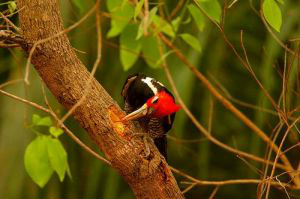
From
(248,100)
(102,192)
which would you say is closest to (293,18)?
(248,100)

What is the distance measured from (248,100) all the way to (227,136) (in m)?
0.24

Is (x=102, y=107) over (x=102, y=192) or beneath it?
over

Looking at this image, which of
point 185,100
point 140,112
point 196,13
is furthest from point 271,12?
point 185,100

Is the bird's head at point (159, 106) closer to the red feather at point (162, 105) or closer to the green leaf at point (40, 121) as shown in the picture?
the red feather at point (162, 105)

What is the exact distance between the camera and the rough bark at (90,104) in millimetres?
1364

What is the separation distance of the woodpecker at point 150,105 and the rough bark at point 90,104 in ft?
0.80

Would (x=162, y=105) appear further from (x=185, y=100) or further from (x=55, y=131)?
(x=185, y=100)

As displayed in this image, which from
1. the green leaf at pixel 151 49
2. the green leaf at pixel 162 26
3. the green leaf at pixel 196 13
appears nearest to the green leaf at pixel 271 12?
the green leaf at pixel 196 13

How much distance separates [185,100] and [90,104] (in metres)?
1.26

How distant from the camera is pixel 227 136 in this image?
3.37 m

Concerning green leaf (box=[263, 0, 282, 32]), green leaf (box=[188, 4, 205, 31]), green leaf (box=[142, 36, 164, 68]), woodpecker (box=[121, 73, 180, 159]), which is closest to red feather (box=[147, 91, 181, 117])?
woodpecker (box=[121, 73, 180, 159])

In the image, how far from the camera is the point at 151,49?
76.0 inches

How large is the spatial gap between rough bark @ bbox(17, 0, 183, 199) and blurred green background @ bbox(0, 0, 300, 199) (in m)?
0.53

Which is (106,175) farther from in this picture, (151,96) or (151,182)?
(151,182)
